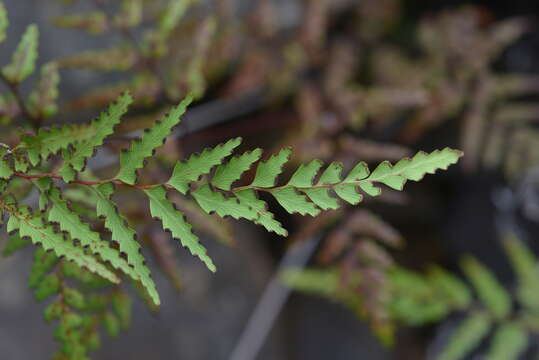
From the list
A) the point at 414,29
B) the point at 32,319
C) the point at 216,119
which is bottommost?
the point at 32,319

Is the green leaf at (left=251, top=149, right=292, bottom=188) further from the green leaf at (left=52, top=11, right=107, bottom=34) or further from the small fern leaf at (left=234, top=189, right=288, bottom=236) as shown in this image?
the green leaf at (left=52, top=11, right=107, bottom=34)

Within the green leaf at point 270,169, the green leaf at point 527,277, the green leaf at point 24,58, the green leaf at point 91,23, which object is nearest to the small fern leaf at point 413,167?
the green leaf at point 270,169

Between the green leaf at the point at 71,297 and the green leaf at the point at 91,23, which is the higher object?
the green leaf at the point at 91,23

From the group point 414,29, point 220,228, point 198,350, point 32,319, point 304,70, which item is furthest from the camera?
point 414,29

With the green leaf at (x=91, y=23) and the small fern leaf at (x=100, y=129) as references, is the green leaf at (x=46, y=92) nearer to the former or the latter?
the green leaf at (x=91, y=23)

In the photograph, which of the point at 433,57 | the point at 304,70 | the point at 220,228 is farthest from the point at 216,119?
the point at 220,228

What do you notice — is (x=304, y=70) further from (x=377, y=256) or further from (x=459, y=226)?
(x=459, y=226)

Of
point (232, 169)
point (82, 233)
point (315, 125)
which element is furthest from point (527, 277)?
point (82, 233)
